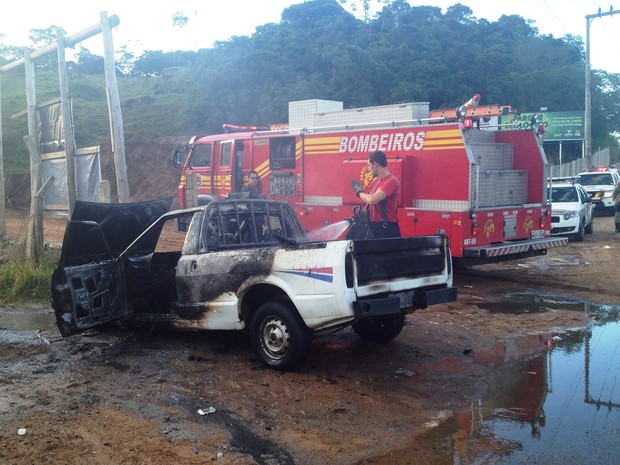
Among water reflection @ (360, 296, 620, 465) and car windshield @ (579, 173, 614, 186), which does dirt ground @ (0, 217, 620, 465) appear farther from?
car windshield @ (579, 173, 614, 186)

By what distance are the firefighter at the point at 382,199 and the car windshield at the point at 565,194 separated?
11.2 m

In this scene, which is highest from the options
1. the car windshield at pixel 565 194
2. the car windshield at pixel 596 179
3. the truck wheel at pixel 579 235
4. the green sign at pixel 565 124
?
the green sign at pixel 565 124

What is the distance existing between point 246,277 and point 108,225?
7.18ft

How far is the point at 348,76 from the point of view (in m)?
36.5

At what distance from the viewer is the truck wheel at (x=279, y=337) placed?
19.4 ft

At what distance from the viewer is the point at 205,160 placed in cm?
1484

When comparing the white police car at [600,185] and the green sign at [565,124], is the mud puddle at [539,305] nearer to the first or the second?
the white police car at [600,185]

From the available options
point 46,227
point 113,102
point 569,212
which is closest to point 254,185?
point 113,102

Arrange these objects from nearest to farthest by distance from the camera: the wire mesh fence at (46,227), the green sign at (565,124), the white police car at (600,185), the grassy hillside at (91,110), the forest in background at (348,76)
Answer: the wire mesh fence at (46,227)
the white police car at (600,185)
the grassy hillside at (91,110)
the forest in background at (348,76)
the green sign at (565,124)

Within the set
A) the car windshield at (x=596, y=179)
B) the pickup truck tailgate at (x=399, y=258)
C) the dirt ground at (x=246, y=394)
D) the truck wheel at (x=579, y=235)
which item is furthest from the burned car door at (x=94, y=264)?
the car windshield at (x=596, y=179)

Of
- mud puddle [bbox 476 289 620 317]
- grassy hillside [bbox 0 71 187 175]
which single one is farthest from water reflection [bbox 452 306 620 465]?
grassy hillside [bbox 0 71 187 175]

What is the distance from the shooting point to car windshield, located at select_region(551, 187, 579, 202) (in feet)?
57.2

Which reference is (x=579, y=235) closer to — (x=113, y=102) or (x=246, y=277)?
(x=113, y=102)

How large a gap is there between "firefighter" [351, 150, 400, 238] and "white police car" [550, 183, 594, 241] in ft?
35.1
